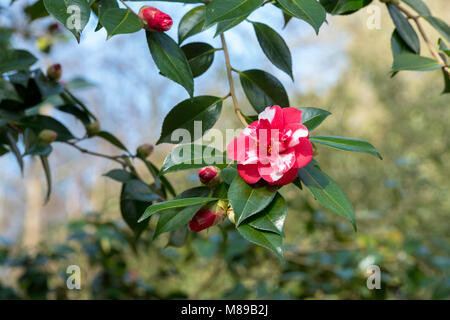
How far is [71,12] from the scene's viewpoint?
0.46m

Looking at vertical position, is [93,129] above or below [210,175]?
above

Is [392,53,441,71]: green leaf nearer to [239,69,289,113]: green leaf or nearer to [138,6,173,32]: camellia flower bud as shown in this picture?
[239,69,289,113]: green leaf

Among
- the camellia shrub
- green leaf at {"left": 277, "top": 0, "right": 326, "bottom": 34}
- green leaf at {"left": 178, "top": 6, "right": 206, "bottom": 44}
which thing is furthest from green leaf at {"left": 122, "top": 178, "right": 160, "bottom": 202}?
green leaf at {"left": 277, "top": 0, "right": 326, "bottom": 34}

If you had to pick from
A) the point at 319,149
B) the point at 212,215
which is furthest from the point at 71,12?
the point at 319,149

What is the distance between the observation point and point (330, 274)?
1.65 metres

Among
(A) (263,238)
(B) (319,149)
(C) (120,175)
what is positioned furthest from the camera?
(B) (319,149)

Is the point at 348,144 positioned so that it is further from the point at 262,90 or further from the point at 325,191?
the point at 262,90

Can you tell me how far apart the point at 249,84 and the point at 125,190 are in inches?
10.7

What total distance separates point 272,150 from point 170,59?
18 cm

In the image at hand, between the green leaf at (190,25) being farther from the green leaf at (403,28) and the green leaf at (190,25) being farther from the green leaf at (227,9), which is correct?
the green leaf at (403,28)

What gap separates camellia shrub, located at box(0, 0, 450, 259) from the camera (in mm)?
459

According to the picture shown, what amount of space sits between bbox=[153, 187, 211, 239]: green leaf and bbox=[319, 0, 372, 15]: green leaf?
342 millimetres

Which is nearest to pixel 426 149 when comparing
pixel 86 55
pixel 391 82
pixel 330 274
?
pixel 391 82

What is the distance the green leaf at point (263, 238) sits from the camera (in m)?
0.42
